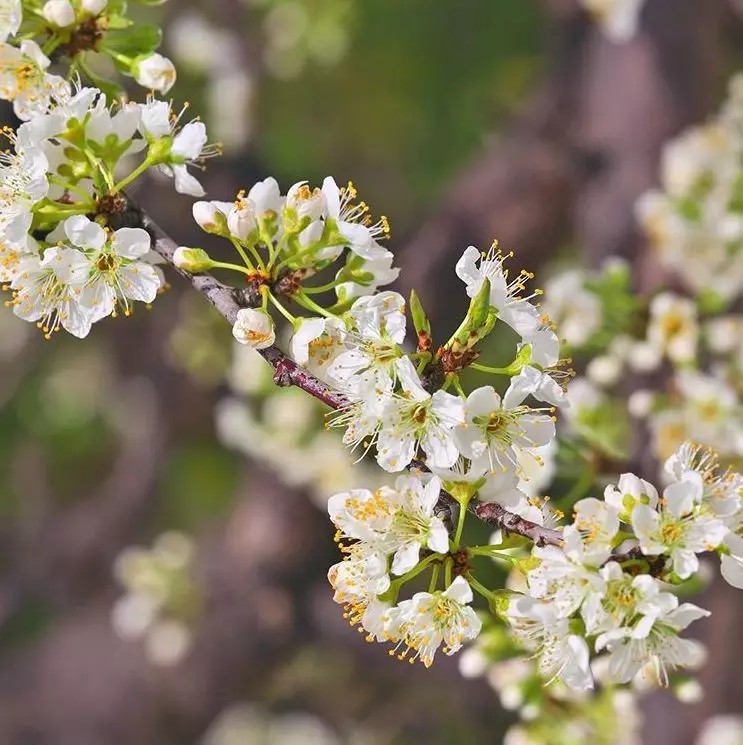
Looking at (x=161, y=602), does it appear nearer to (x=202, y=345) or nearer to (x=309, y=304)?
(x=202, y=345)

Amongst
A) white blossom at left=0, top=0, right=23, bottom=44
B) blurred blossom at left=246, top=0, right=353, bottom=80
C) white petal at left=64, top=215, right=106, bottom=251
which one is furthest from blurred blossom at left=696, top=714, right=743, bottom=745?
blurred blossom at left=246, top=0, right=353, bottom=80

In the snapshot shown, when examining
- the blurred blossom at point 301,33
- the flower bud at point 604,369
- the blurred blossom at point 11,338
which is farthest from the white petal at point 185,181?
the blurred blossom at point 11,338

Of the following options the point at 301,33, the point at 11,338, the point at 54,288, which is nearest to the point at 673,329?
the point at 54,288

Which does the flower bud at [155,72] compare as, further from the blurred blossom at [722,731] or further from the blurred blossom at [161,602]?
the blurred blossom at [161,602]

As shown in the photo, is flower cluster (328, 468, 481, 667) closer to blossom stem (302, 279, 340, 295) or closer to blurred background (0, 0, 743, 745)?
blossom stem (302, 279, 340, 295)

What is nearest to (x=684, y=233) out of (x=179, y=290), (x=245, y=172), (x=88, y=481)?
(x=245, y=172)
